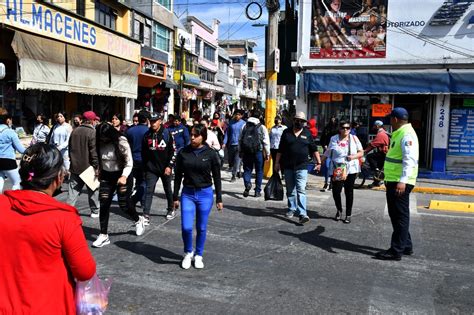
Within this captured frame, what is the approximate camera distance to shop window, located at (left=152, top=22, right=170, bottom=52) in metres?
29.3

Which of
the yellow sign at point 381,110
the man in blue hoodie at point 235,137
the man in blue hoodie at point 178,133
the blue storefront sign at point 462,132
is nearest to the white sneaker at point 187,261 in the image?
the man in blue hoodie at point 178,133

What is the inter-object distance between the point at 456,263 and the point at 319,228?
217cm

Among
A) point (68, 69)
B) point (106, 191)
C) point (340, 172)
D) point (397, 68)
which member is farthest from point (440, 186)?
point (68, 69)

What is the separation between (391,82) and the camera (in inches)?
530

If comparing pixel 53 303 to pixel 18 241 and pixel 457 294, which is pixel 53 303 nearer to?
pixel 18 241

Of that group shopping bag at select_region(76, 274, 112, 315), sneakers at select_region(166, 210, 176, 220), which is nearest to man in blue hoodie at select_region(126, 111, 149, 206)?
sneakers at select_region(166, 210, 176, 220)

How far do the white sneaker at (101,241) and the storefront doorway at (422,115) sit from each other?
10.9m

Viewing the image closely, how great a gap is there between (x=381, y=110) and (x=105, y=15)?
14957 mm

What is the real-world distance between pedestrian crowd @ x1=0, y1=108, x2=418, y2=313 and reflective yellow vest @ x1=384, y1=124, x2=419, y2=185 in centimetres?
1

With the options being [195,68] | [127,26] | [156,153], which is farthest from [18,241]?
[195,68]

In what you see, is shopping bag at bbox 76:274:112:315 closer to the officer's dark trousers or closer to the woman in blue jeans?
the woman in blue jeans

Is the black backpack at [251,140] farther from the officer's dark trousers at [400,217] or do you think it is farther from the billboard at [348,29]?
the billboard at [348,29]

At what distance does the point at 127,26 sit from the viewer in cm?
2447

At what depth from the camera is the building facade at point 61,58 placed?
14461mm
